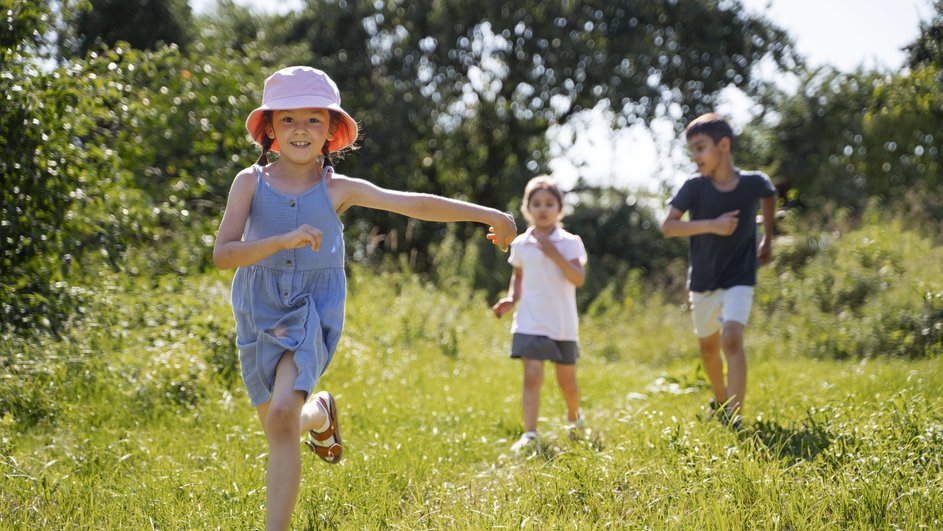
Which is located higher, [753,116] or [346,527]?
[753,116]

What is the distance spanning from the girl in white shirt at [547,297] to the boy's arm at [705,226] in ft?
1.90

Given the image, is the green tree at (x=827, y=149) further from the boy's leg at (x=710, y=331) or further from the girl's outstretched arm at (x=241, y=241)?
the girl's outstretched arm at (x=241, y=241)

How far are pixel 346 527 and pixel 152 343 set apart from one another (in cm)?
331

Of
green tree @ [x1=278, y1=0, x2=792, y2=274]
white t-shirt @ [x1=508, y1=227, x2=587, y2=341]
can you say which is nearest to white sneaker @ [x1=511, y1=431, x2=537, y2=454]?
white t-shirt @ [x1=508, y1=227, x2=587, y2=341]

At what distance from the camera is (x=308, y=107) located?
130 inches

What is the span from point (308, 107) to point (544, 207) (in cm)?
241

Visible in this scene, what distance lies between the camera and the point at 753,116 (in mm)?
19500

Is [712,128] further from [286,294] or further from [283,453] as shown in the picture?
[283,453]

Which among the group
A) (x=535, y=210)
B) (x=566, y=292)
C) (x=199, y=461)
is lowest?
(x=199, y=461)

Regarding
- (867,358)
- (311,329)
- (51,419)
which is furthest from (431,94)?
(311,329)

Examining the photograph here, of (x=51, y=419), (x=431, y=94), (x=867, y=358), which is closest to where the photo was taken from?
(x=51, y=419)

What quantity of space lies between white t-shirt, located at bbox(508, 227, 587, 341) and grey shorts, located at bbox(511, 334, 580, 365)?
0.04 meters

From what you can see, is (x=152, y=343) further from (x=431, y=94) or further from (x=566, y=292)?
(x=431, y=94)

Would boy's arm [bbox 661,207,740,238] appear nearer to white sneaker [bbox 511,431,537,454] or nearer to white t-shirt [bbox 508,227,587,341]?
white t-shirt [bbox 508,227,587,341]
